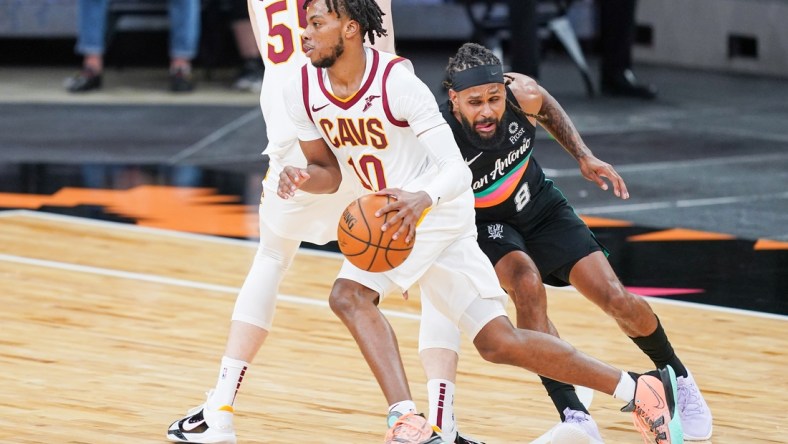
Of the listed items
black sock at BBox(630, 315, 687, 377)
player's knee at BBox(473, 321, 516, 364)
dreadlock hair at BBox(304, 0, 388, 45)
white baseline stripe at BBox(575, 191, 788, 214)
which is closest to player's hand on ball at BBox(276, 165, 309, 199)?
dreadlock hair at BBox(304, 0, 388, 45)

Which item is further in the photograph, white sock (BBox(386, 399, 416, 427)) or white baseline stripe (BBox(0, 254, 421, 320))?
white baseline stripe (BBox(0, 254, 421, 320))

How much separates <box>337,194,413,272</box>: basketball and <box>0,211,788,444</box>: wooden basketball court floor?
34.3 inches

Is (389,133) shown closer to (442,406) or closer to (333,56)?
(333,56)

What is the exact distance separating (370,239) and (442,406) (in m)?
0.80

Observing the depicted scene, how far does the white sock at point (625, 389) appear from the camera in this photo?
15.6ft

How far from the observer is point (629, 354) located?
634 cm

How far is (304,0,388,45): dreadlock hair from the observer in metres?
4.66

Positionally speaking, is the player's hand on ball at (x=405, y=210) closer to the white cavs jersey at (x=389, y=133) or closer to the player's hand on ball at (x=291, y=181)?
the white cavs jersey at (x=389, y=133)

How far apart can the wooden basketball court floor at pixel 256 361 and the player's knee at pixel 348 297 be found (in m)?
0.66

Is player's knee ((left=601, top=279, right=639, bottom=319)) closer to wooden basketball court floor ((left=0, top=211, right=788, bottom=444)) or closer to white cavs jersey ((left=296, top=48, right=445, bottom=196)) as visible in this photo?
wooden basketball court floor ((left=0, top=211, right=788, bottom=444))

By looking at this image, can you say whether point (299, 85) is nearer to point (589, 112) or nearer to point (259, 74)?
point (589, 112)

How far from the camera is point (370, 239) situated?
14.6 ft

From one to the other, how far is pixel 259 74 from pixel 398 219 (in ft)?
31.7

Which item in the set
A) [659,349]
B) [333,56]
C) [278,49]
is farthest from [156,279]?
[333,56]
